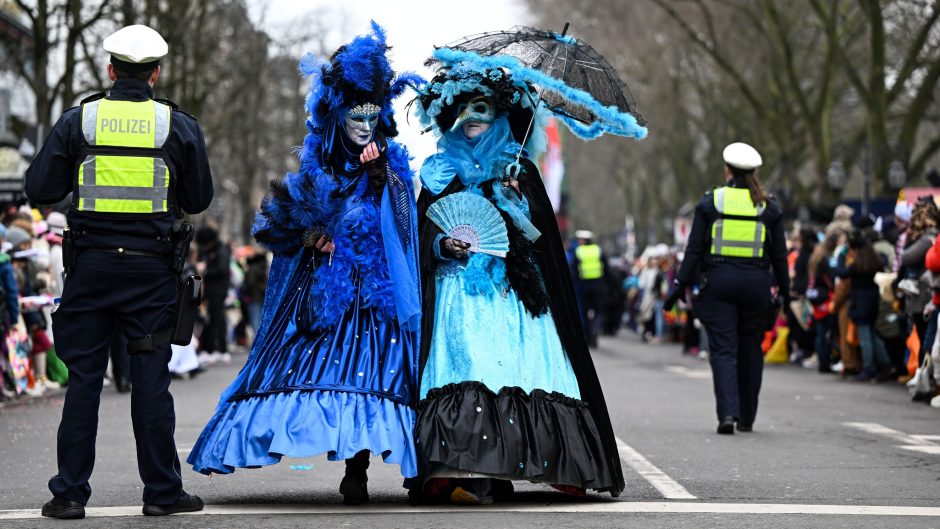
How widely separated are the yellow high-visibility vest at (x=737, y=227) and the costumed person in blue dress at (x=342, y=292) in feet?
13.3

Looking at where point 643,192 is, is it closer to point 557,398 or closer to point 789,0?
point 789,0

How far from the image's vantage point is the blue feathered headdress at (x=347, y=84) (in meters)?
7.65

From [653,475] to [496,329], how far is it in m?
1.67

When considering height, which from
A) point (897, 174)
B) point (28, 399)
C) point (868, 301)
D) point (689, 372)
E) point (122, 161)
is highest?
point (897, 174)

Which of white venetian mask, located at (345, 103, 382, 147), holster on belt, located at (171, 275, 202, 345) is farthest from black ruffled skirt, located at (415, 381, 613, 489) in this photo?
Result: white venetian mask, located at (345, 103, 382, 147)

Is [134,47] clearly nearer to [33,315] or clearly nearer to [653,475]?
[653,475]

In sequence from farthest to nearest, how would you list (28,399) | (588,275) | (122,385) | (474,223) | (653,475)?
1. (588,275)
2. (122,385)
3. (28,399)
4. (653,475)
5. (474,223)

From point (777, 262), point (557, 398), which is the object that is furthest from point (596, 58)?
point (777, 262)

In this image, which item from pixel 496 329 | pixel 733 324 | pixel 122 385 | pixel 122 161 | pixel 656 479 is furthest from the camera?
pixel 122 385

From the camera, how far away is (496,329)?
7648 mm

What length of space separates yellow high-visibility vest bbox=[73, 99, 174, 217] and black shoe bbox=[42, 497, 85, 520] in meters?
1.23

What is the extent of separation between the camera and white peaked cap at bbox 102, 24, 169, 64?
278 inches

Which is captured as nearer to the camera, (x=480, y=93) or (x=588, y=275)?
(x=480, y=93)

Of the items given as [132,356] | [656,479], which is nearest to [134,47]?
[132,356]
